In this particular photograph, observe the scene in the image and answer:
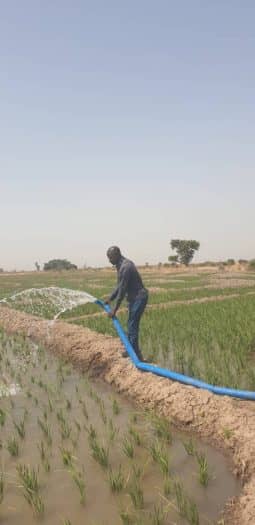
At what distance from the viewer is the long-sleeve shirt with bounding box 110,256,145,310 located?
580cm

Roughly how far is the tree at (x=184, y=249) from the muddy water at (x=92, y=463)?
61.8 metres

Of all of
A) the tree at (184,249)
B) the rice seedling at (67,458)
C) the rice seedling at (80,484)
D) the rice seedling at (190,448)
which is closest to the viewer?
the rice seedling at (80,484)

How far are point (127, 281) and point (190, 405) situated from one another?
2.00m

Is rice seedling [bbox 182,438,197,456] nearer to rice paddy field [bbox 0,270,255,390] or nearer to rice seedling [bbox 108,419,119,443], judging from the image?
rice seedling [bbox 108,419,119,443]

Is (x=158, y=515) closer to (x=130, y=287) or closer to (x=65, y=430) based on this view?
(x=65, y=430)

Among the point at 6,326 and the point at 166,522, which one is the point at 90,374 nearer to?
the point at 166,522

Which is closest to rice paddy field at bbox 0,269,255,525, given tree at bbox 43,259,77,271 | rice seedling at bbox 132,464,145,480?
rice seedling at bbox 132,464,145,480

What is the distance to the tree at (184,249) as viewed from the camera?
6681 cm

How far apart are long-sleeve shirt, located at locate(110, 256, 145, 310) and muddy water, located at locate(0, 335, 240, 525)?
1.40 m

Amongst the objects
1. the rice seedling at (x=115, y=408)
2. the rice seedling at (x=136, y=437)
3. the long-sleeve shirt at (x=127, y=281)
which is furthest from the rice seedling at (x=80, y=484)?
the long-sleeve shirt at (x=127, y=281)

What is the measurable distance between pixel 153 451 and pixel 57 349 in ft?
17.3

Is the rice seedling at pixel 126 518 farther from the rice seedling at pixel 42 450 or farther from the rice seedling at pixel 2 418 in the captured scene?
the rice seedling at pixel 2 418

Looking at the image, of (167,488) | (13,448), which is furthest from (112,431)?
(167,488)

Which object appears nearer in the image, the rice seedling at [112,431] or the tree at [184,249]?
the rice seedling at [112,431]
